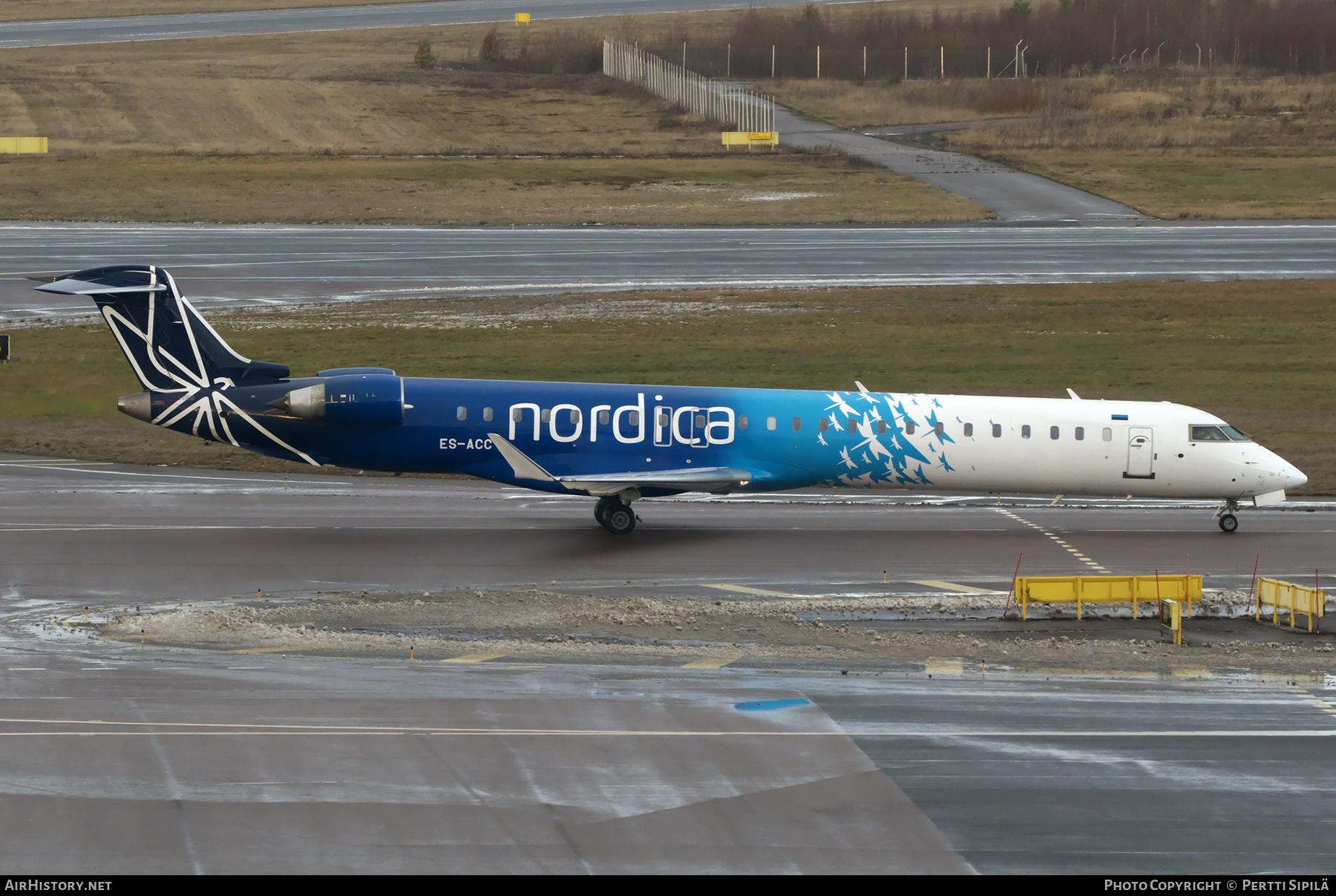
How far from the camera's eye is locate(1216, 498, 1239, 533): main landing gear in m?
36.2

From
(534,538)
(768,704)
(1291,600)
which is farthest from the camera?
(534,538)

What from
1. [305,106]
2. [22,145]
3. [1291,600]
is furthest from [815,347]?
[305,106]

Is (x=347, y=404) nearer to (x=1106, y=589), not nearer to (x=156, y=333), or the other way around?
(x=156, y=333)

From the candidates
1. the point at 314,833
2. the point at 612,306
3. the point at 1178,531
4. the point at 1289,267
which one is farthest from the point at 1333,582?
the point at 1289,267

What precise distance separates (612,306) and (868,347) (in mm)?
11953

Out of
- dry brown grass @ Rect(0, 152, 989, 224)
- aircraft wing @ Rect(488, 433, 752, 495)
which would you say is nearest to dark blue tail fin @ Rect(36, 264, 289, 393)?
aircraft wing @ Rect(488, 433, 752, 495)

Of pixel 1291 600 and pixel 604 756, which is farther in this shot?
pixel 1291 600

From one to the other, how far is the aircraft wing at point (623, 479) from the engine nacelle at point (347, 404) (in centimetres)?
251

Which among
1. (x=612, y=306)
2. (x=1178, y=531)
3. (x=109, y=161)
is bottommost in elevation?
(x=1178, y=531)

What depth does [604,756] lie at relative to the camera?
65.3 ft

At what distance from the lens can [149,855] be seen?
16406mm

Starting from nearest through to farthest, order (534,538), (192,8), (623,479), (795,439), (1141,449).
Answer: (623,479)
(534,538)
(795,439)
(1141,449)
(192,8)

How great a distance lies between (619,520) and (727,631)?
8468 millimetres

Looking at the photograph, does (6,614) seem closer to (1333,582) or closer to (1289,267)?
(1333,582)
